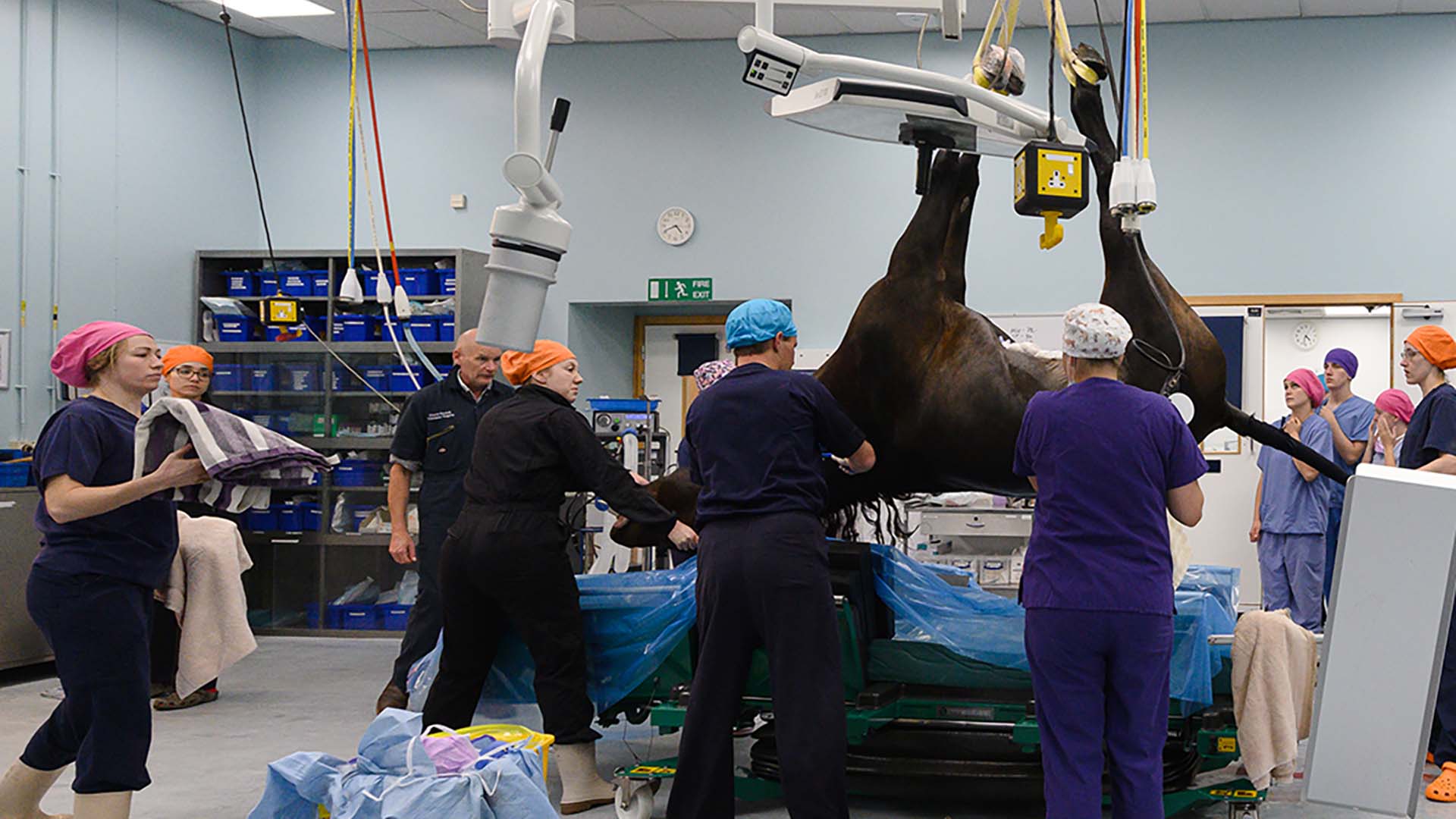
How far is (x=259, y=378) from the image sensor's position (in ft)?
28.0

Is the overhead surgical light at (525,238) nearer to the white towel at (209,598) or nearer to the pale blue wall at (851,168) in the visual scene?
the white towel at (209,598)

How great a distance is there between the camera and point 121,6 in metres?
8.38

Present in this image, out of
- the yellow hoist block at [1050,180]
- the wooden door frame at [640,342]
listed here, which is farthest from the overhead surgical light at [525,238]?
the wooden door frame at [640,342]

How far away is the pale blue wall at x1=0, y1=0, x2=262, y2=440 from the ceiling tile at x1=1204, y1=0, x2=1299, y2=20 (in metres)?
6.16

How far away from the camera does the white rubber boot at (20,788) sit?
368cm

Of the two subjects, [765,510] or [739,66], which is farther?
[739,66]

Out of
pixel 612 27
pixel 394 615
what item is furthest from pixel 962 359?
pixel 612 27

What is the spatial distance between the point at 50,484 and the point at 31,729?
2.80 m

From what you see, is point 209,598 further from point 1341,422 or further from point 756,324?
point 1341,422

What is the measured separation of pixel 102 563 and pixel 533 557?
1.23 m

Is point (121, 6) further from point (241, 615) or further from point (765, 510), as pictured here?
point (765, 510)

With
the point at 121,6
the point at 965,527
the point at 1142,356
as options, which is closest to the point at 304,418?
the point at 121,6

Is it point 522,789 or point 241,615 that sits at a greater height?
point 522,789

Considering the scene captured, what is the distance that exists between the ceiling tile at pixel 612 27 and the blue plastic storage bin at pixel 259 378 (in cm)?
284
